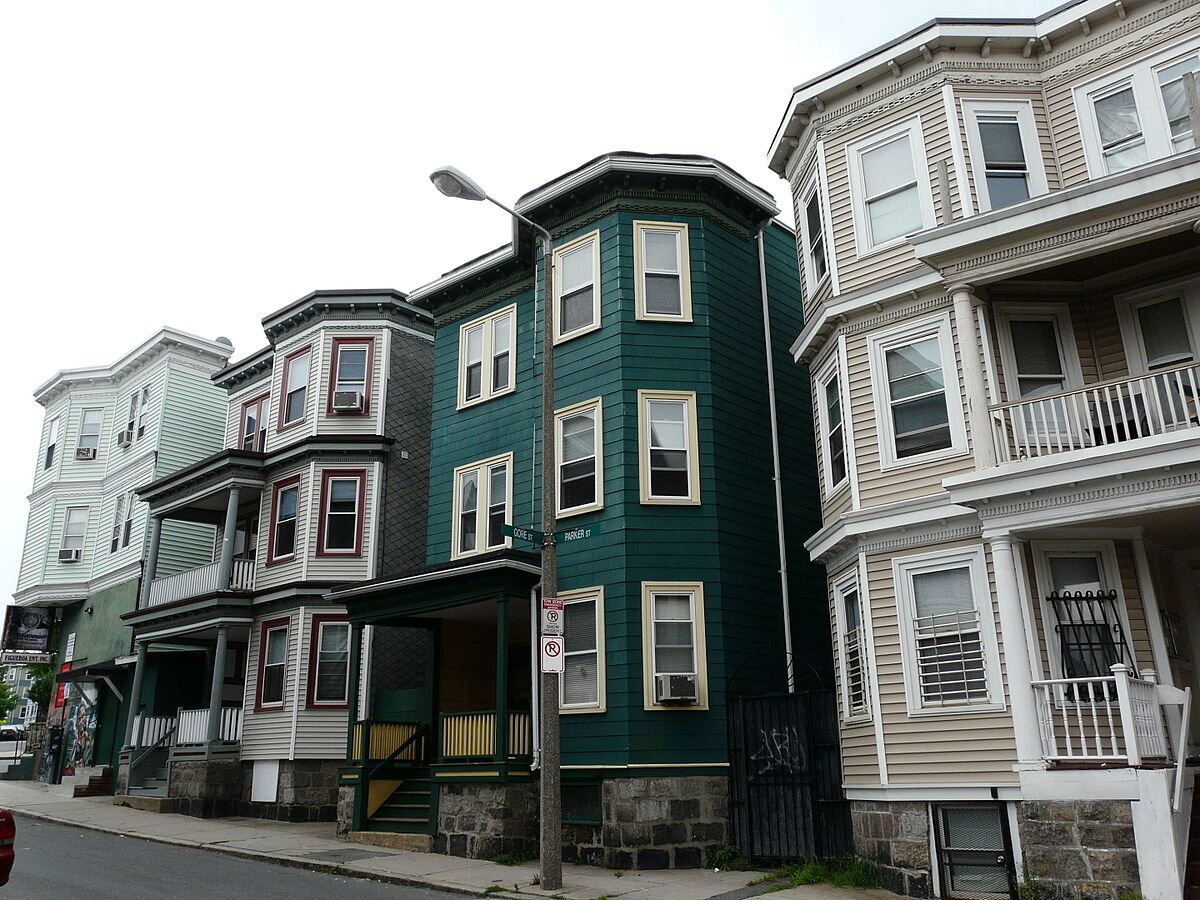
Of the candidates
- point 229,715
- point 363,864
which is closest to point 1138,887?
point 363,864

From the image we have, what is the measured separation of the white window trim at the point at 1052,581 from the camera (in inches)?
490

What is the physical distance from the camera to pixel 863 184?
1570cm

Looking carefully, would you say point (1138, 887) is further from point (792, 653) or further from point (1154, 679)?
point (792, 653)

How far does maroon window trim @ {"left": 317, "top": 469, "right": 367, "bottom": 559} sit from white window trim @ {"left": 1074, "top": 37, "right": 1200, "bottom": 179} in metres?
16.7

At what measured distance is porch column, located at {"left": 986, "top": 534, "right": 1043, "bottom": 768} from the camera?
11.5m

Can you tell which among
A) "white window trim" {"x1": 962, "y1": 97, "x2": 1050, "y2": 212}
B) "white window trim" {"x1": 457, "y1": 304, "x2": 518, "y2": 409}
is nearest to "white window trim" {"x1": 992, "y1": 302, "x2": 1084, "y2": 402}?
"white window trim" {"x1": 962, "y1": 97, "x2": 1050, "y2": 212}

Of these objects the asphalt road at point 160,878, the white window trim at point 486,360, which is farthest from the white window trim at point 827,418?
the asphalt road at point 160,878

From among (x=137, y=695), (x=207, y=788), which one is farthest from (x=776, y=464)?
(x=137, y=695)

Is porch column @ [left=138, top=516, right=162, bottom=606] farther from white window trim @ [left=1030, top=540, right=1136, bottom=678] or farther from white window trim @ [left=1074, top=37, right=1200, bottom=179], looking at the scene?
white window trim @ [left=1074, top=37, right=1200, bottom=179]

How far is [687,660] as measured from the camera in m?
16.5

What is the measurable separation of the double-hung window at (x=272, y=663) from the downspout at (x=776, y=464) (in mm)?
11821

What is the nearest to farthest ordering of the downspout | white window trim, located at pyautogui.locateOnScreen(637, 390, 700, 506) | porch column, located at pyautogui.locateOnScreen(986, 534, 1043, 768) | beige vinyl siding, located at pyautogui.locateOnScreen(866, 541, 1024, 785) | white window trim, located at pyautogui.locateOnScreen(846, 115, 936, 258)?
→ porch column, located at pyautogui.locateOnScreen(986, 534, 1043, 768) → beige vinyl siding, located at pyautogui.locateOnScreen(866, 541, 1024, 785) → white window trim, located at pyautogui.locateOnScreen(846, 115, 936, 258) → white window trim, located at pyautogui.locateOnScreen(637, 390, 700, 506) → the downspout

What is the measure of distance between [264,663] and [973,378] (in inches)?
702

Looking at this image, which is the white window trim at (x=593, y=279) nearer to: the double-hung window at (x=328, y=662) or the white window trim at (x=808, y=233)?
the white window trim at (x=808, y=233)
